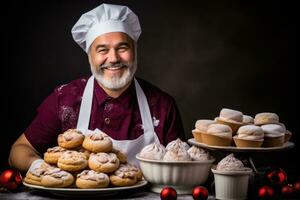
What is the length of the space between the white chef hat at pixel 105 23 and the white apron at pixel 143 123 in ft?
1.02

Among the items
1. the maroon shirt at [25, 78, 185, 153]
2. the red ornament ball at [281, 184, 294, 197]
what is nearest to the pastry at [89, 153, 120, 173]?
the red ornament ball at [281, 184, 294, 197]

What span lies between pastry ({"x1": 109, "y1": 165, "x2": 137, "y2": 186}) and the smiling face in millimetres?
1074

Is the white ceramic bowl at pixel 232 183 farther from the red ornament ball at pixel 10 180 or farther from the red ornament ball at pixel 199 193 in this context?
the red ornament ball at pixel 10 180

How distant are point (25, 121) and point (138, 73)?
0.98 metres

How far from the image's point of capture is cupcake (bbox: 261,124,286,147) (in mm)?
2713

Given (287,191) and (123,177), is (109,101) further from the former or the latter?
(287,191)

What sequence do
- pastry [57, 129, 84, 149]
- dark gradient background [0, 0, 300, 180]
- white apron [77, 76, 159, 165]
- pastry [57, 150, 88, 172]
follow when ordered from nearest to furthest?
pastry [57, 150, 88, 172], pastry [57, 129, 84, 149], white apron [77, 76, 159, 165], dark gradient background [0, 0, 300, 180]

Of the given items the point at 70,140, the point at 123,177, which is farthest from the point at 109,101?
the point at 123,177

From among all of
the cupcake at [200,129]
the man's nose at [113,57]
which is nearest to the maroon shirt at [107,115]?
the man's nose at [113,57]

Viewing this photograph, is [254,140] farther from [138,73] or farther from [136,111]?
[138,73]

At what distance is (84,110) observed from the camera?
148 inches

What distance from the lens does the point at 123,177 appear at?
8.75 feet

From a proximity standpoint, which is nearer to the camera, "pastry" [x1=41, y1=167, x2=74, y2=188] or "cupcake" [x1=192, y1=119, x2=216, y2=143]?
"pastry" [x1=41, y1=167, x2=74, y2=188]

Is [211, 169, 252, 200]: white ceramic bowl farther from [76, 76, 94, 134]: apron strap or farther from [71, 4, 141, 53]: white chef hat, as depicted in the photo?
[71, 4, 141, 53]: white chef hat
